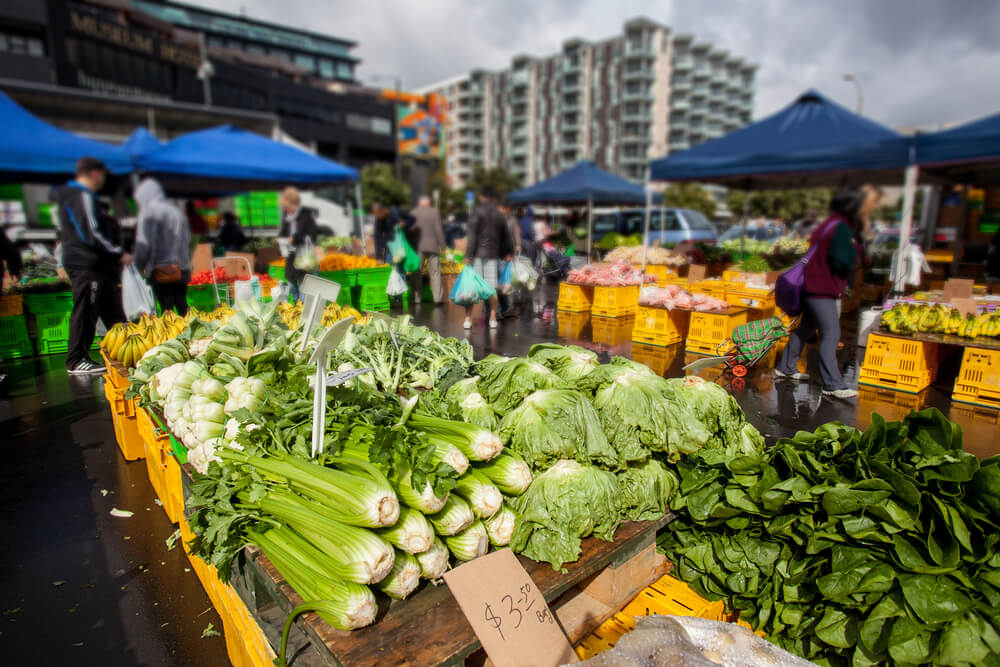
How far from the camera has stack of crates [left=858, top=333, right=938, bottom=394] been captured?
5.52 metres

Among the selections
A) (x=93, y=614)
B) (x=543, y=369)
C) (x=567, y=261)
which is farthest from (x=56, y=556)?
(x=567, y=261)

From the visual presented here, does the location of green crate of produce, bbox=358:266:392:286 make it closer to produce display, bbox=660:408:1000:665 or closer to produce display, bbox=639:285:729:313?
produce display, bbox=639:285:729:313

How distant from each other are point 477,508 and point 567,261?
12378mm

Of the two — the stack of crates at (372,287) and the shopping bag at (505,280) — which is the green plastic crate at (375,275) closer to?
the stack of crates at (372,287)

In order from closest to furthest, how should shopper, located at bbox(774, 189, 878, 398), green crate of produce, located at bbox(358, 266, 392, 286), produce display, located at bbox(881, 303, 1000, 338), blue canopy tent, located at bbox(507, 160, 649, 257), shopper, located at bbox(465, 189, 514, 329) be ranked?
1. shopper, located at bbox(774, 189, 878, 398)
2. produce display, located at bbox(881, 303, 1000, 338)
3. shopper, located at bbox(465, 189, 514, 329)
4. green crate of produce, located at bbox(358, 266, 392, 286)
5. blue canopy tent, located at bbox(507, 160, 649, 257)

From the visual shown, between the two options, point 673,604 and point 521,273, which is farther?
point 521,273

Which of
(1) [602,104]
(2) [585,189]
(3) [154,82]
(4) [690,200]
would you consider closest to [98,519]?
(2) [585,189]

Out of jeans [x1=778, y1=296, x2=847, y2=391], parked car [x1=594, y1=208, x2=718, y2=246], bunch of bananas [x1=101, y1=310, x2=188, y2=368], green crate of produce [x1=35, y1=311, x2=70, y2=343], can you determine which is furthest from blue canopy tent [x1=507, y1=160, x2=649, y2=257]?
bunch of bananas [x1=101, y1=310, x2=188, y2=368]

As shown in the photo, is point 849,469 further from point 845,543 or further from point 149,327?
point 149,327

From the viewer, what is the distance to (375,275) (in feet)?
32.2

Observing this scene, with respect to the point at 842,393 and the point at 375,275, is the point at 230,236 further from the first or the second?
the point at 842,393

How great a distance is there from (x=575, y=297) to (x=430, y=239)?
3037 mm

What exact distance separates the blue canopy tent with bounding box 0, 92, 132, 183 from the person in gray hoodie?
1.77m

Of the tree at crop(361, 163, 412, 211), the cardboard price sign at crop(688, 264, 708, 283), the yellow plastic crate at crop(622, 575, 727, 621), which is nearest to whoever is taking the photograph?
the yellow plastic crate at crop(622, 575, 727, 621)
